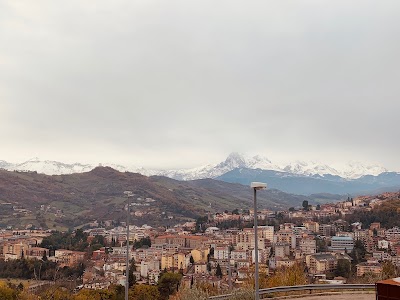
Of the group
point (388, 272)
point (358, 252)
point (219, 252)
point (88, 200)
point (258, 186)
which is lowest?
point (219, 252)

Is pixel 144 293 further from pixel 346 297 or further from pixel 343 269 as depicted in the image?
pixel 343 269

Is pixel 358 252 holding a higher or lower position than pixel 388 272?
lower

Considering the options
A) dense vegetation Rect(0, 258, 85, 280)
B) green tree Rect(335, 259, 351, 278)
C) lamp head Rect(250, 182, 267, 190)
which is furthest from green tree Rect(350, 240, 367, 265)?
lamp head Rect(250, 182, 267, 190)

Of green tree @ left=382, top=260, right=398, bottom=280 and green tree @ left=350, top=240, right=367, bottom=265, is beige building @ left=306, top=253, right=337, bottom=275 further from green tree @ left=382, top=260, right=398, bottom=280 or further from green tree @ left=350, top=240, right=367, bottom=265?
green tree @ left=382, top=260, right=398, bottom=280

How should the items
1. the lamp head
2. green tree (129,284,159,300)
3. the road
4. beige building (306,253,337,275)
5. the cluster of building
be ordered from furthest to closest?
the cluster of building → beige building (306,253,337,275) → green tree (129,284,159,300) → the road → the lamp head

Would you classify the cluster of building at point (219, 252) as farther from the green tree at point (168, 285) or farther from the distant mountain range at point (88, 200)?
the distant mountain range at point (88, 200)

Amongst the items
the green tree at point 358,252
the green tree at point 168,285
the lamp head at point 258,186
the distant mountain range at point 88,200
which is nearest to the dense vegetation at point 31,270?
the green tree at point 168,285

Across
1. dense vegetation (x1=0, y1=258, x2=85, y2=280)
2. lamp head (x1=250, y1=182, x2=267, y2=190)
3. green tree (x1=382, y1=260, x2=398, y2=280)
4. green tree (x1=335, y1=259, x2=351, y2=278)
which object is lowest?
dense vegetation (x1=0, y1=258, x2=85, y2=280)

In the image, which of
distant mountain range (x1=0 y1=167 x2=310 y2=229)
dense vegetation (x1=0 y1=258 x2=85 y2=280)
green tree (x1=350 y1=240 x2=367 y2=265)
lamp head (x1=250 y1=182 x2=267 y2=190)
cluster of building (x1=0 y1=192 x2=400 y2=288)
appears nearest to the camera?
lamp head (x1=250 y1=182 x2=267 y2=190)

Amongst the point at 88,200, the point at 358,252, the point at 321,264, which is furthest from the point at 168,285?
the point at 88,200

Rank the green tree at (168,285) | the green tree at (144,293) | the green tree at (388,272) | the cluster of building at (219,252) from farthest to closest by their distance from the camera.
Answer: the cluster of building at (219,252), the green tree at (168,285), the green tree at (144,293), the green tree at (388,272)

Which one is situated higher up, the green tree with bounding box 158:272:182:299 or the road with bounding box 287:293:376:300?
the road with bounding box 287:293:376:300

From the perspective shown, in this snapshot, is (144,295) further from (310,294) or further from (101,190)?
(101,190)
